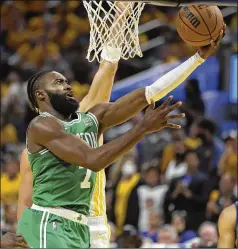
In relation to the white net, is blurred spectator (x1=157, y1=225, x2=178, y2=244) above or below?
below

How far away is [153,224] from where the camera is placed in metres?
9.75

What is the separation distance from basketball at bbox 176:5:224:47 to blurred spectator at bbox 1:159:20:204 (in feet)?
18.8

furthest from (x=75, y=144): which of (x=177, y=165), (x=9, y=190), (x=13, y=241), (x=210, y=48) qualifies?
(x=9, y=190)

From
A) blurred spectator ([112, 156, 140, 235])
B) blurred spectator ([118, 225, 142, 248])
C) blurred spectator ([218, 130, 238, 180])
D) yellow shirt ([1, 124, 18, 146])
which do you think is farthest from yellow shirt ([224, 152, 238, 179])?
yellow shirt ([1, 124, 18, 146])

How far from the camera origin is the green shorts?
4.82m

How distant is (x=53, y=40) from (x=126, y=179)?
519 cm

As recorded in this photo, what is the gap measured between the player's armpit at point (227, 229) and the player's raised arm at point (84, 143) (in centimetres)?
146

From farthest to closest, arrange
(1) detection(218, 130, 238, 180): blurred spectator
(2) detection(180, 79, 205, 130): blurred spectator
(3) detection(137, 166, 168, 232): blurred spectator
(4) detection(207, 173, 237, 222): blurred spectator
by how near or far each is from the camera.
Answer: (2) detection(180, 79, 205, 130): blurred spectator → (3) detection(137, 166, 168, 232): blurred spectator → (1) detection(218, 130, 238, 180): blurred spectator → (4) detection(207, 173, 237, 222): blurred spectator

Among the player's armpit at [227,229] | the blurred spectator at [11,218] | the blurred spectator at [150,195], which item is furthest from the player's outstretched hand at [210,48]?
the blurred spectator at [150,195]

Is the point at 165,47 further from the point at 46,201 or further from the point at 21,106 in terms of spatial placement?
the point at 46,201

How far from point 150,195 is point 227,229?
14.5 feet

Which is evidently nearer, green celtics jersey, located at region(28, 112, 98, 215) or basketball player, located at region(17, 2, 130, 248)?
green celtics jersey, located at region(28, 112, 98, 215)

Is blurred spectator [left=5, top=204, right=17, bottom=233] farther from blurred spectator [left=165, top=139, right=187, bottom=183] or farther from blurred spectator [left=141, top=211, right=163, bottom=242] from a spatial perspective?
blurred spectator [left=165, top=139, right=187, bottom=183]

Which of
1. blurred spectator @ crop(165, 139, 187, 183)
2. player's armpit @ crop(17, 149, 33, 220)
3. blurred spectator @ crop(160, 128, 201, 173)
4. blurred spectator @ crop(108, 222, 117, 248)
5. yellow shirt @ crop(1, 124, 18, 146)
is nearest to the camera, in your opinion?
player's armpit @ crop(17, 149, 33, 220)
